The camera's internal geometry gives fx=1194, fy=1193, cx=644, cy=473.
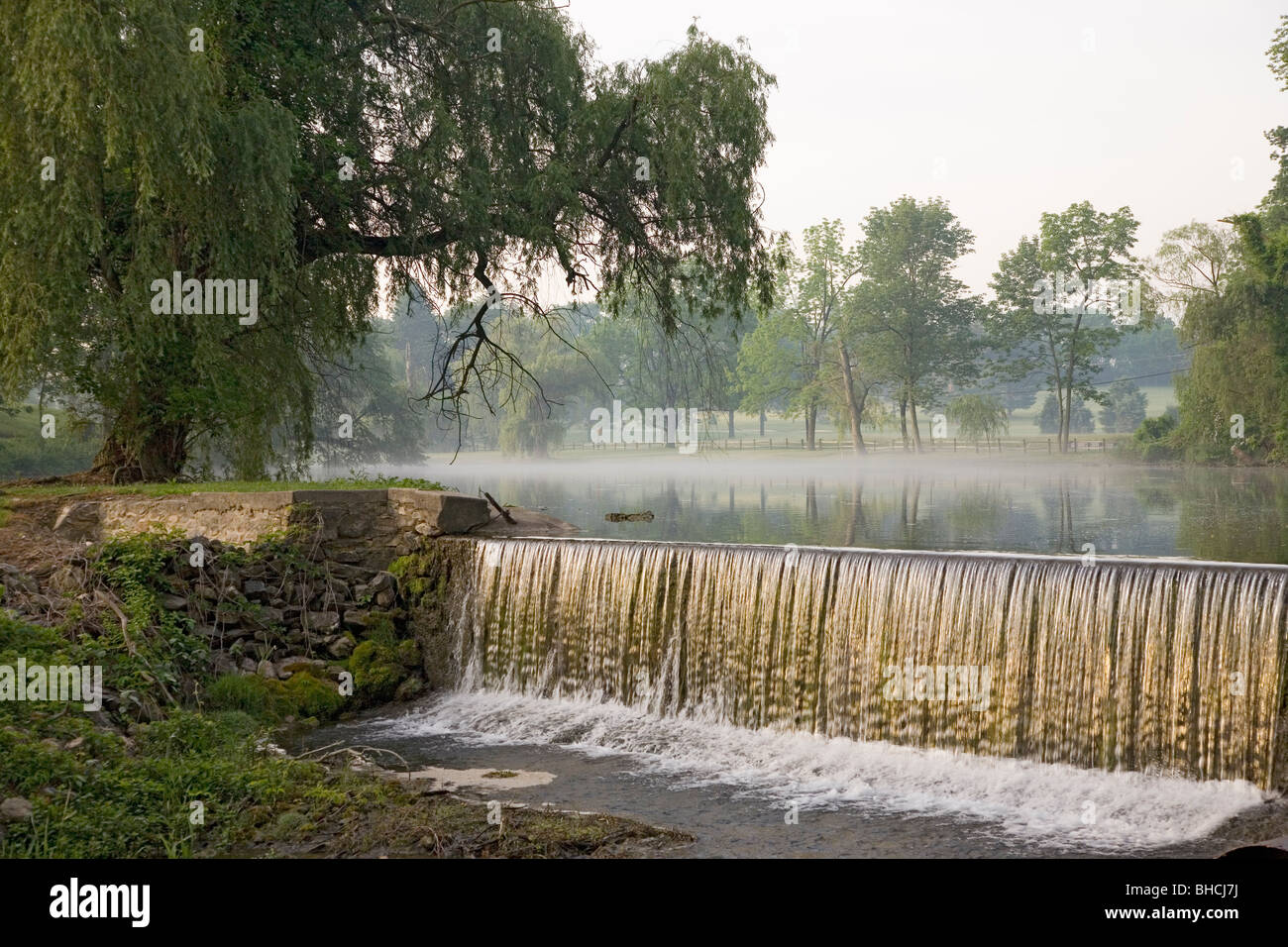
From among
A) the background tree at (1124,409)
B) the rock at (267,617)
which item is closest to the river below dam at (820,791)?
the rock at (267,617)

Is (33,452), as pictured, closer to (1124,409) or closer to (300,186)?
(300,186)

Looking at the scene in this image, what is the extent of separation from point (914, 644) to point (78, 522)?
9.06m

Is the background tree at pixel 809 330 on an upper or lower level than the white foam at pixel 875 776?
upper

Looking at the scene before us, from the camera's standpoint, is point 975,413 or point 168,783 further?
point 975,413

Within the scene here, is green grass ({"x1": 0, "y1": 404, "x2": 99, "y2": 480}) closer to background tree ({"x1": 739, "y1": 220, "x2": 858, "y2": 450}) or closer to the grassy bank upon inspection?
the grassy bank

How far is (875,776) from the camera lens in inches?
385

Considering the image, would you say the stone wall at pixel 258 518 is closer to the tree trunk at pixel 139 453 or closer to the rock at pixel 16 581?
the rock at pixel 16 581

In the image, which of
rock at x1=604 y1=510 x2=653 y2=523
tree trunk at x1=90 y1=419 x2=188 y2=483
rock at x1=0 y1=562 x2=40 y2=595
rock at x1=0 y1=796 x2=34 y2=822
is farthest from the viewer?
rock at x1=604 y1=510 x2=653 y2=523

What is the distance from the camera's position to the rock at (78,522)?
42.8 feet

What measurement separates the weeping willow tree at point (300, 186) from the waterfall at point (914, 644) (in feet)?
16.1

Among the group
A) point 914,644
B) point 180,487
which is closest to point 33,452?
point 180,487

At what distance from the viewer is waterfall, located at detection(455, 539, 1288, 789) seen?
30.2ft

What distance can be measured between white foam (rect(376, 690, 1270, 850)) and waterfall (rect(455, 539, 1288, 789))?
0.56ft

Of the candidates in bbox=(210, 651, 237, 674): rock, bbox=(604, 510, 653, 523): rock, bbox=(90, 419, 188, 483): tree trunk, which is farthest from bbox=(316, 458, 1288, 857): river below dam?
bbox=(604, 510, 653, 523): rock
